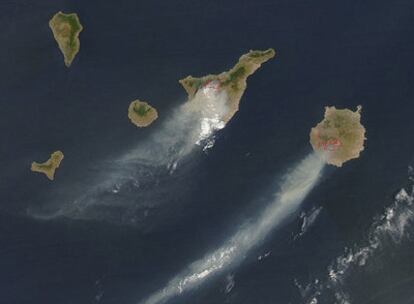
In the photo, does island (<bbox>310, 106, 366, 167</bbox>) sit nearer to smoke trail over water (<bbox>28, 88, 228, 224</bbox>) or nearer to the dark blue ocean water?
the dark blue ocean water

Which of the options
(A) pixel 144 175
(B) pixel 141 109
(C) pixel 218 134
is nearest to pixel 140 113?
(B) pixel 141 109

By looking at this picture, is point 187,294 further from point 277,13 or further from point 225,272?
point 277,13

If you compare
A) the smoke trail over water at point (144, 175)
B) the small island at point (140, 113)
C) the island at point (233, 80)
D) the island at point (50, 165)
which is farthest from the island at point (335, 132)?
the island at point (50, 165)

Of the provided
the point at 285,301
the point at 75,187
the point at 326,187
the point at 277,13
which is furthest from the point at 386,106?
the point at 75,187

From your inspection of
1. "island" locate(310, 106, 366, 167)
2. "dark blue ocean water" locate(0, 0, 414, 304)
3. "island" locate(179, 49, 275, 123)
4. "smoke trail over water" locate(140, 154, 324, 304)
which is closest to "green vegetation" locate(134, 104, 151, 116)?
"dark blue ocean water" locate(0, 0, 414, 304)

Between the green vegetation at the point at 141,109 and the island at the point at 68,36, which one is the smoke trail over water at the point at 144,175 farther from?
the island at the point at 68,36

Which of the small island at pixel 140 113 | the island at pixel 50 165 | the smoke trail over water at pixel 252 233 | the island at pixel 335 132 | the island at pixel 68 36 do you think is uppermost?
the island at pixel 68 36

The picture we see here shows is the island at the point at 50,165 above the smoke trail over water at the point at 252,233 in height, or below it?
above
